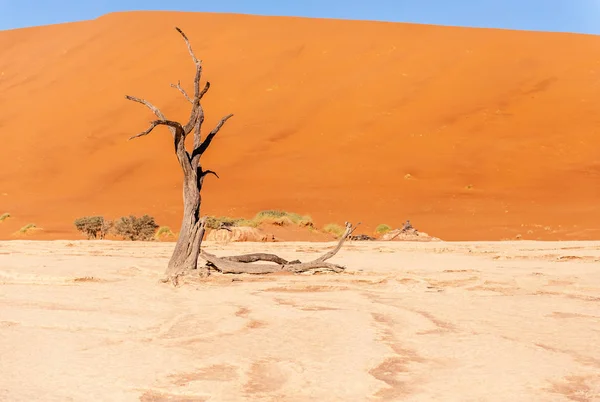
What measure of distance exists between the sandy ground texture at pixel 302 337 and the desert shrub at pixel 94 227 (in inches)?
452

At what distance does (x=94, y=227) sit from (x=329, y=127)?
19.1 metres

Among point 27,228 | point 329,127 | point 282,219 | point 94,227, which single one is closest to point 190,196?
point 282,219

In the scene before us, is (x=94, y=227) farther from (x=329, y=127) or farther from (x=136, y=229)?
(x=329, y=127)

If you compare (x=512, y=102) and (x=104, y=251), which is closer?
(x=104, y=251)

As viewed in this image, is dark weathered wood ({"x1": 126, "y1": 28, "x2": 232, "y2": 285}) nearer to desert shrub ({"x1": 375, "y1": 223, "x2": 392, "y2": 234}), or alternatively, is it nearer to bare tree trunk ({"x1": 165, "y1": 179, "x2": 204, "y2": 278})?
bare tree trunk ({"x1": 165, "y1": 179, "x2": 204, "y2": 278})

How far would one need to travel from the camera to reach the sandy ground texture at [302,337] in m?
4.21

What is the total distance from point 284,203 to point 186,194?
1819cm

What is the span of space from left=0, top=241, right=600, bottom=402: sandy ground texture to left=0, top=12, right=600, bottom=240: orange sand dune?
1316 centimetres

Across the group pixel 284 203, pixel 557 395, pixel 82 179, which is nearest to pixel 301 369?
pixel 557 395

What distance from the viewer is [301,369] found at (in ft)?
15.4

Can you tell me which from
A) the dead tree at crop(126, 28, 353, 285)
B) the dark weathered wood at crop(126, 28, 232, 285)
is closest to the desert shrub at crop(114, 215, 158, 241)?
the dead tree at crop(126, 28, 353, 285)

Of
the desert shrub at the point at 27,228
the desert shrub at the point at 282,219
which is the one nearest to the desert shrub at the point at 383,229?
the desert shrub at the point at 282,219

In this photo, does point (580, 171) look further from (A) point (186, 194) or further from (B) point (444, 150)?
(A) point (186, 194)

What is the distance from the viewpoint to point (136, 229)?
2214 cm
